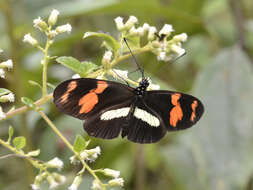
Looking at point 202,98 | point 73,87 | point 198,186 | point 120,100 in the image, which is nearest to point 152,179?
point 198,186

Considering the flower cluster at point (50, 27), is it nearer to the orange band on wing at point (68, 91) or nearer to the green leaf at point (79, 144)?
the orange band on wing at point (68, 91)

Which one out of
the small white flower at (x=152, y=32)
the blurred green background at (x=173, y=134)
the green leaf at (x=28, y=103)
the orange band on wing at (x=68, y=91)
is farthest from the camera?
the blurred green background at (x=173, y=134)

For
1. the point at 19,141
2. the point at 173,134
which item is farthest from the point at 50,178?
the point at 173,134

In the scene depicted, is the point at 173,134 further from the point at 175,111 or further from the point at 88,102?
the point at 88,102

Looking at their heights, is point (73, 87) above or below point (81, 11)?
below

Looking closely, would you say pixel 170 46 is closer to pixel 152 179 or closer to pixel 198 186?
pixel 198 186

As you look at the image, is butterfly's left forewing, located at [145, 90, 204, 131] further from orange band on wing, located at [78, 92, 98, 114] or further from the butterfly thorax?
orange band on wing, located at [78, 92, 98, 114]

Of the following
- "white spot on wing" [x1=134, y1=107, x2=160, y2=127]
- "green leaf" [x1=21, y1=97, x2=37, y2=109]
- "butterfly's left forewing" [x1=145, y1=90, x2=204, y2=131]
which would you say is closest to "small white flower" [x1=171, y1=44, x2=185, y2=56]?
"butterfly's left forewing" [x1=145, y1=90, x2=204, y2=131]

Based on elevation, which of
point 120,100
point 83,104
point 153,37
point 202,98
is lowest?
point 83,104

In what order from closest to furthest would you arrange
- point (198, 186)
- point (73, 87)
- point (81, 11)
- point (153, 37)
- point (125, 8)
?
1. point (73, 87)
2. point (153, 37)
3. point (81, 11)
4. point (125, 8)
5. point (198, 186)

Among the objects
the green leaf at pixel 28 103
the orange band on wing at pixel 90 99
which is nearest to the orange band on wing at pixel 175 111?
the orange band on wing at pixel 90 99
